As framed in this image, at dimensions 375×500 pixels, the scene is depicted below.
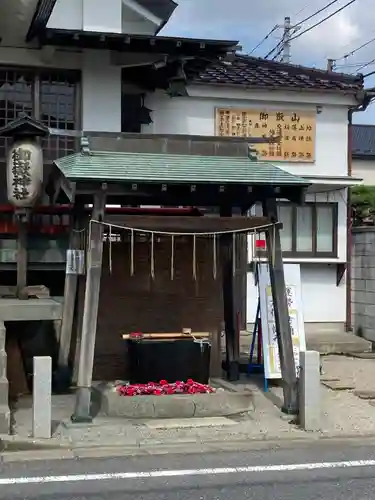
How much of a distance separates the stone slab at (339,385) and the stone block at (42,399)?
5.53 meters

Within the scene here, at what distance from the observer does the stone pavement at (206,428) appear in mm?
8617

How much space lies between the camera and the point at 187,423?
9469 mm

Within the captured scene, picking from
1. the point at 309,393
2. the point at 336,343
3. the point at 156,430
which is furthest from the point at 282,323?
the point at 336,343

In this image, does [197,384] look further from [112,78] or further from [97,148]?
[112,78]

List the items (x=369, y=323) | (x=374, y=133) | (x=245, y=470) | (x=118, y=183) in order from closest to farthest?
(x=245, y=470) < (x=118, y=183) < (x=369, y=323) < (x=374, y=133)

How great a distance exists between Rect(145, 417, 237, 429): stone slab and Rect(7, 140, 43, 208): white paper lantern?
373 centimetres

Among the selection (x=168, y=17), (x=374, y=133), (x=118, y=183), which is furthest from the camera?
(x=374, y=133)

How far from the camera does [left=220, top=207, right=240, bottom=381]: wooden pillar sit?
1225 cm

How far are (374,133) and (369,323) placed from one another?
29.6 meters

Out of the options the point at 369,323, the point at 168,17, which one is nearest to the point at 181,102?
the point at 168,17

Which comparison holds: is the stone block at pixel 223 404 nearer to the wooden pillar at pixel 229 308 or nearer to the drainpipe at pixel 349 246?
the wooden pillar at pixel 229 308

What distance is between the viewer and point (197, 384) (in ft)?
33.8

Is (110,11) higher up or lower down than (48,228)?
higher up

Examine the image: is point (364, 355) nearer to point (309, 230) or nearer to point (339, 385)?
→ point (309, 230)
